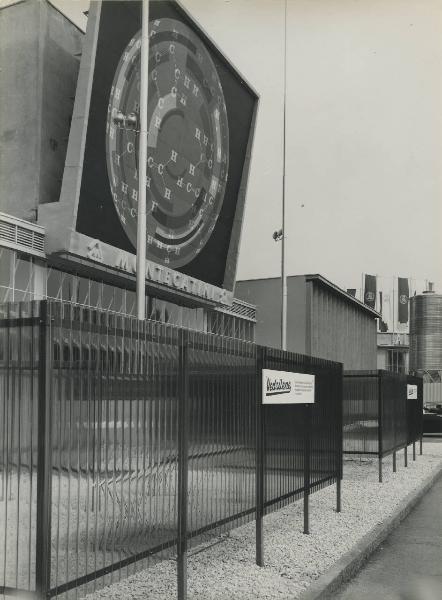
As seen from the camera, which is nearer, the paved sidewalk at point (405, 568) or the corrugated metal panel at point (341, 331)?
the paved sidewalk at point (405, 568)

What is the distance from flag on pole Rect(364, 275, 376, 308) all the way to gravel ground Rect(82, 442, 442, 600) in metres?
79.7

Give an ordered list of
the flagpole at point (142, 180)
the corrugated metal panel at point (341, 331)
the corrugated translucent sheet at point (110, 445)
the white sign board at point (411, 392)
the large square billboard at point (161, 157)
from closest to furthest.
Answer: the corrugated translucent sheet at point (110, 445)
the flagpole at point (142, 180)
the white sign board at point (411, 392)
the large square billboard at point (161, 157)
the corrugated metal panel at point (341, 331)

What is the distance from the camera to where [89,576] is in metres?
4.74

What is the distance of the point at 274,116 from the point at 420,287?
54.8 m

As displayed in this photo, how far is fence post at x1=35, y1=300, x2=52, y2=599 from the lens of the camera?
4.20 meters

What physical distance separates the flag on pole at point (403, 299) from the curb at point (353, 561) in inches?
3239

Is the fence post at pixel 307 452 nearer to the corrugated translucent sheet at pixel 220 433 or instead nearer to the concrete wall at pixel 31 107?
the corrugated translucent sheet at pixel 220 433

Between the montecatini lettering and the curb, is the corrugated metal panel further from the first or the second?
the montecatini lettering

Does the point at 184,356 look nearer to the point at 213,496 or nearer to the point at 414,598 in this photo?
the point at 213,496

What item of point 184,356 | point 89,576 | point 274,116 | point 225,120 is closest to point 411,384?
point 184,356

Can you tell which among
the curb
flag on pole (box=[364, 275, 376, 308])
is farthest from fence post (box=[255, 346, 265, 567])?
flag on pole (box=[364, 275, 376, 308])

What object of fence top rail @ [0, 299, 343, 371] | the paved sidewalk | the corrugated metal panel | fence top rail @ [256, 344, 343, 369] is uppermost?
the corrugated metal panel

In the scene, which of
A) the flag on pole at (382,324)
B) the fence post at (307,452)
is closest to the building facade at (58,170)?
the fence post at (307,452)

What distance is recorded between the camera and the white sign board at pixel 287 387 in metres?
7.81
